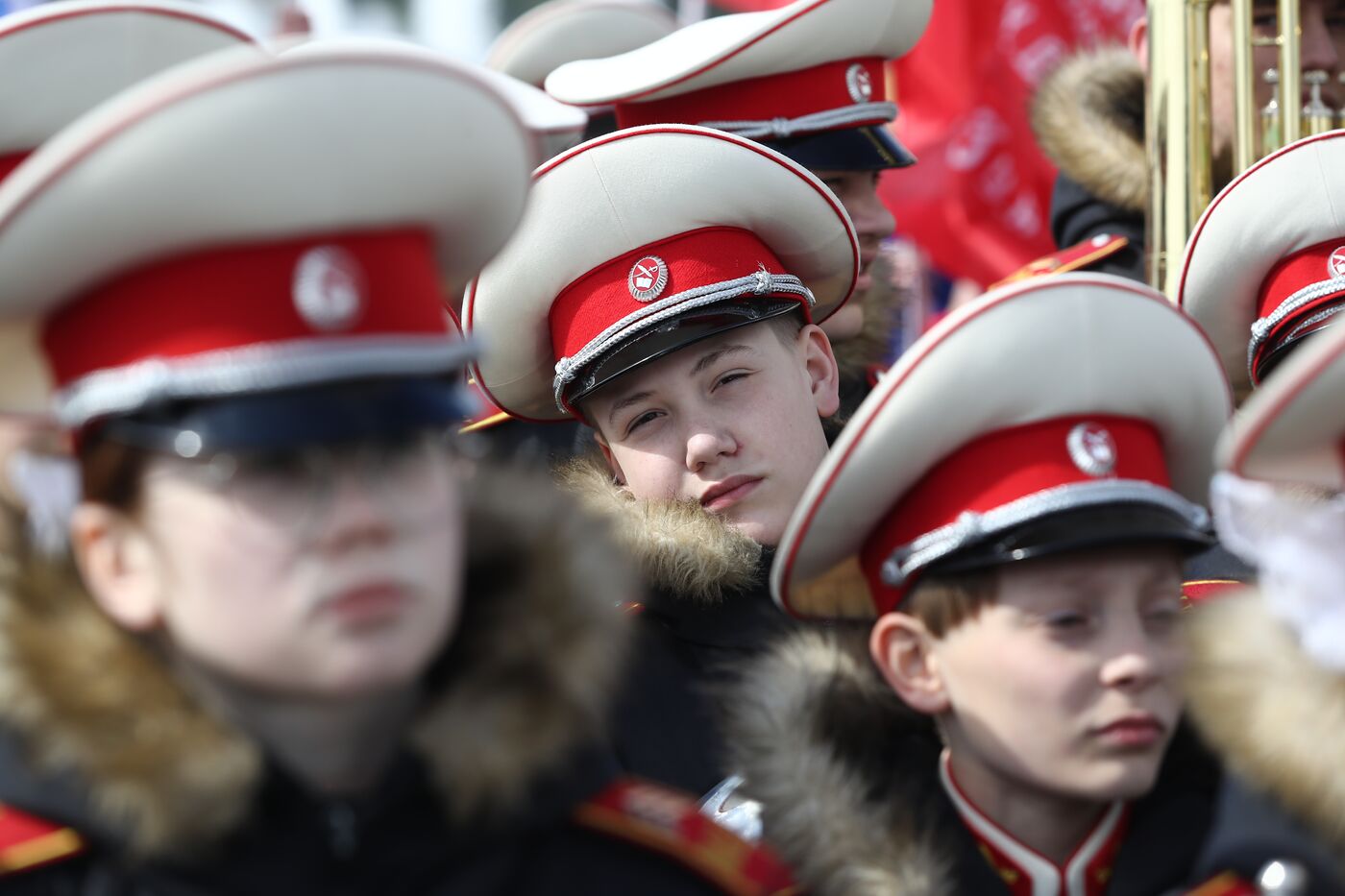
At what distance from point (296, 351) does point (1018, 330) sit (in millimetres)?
1100

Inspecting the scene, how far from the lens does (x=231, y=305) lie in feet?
8.20

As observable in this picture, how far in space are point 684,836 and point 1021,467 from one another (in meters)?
0.74

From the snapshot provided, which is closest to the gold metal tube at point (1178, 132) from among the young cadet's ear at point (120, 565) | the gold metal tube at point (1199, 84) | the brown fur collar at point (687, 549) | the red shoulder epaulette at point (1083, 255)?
the gold metal tube at point (1199, 84)

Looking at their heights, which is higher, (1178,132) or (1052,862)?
(1178,132)

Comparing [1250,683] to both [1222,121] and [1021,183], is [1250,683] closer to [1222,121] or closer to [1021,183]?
[1222,121]

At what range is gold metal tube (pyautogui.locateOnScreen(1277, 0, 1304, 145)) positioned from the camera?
5.32m

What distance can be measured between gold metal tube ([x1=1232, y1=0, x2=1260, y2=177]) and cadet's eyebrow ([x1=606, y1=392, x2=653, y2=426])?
2.08 meters

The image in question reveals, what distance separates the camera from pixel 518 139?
2.72 m

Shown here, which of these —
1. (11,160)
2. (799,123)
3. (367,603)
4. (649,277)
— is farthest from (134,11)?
(799,123)

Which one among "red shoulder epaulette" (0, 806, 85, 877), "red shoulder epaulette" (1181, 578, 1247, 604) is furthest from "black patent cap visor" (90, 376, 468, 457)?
"red shoulder epaulette" (1181, 578, 1247, 604)

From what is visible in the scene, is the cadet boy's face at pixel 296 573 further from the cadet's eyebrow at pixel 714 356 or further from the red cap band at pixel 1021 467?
the cadet's eyebrow at pixel 714 356

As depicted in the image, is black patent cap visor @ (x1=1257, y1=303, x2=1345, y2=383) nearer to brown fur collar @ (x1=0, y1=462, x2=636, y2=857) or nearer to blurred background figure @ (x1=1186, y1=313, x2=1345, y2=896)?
blurred background figure @ (x1=1186, y1=313, x2=1345, y2=896)

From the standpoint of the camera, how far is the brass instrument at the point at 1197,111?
5.36m

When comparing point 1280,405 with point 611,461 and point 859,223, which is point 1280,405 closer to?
point 611,461
